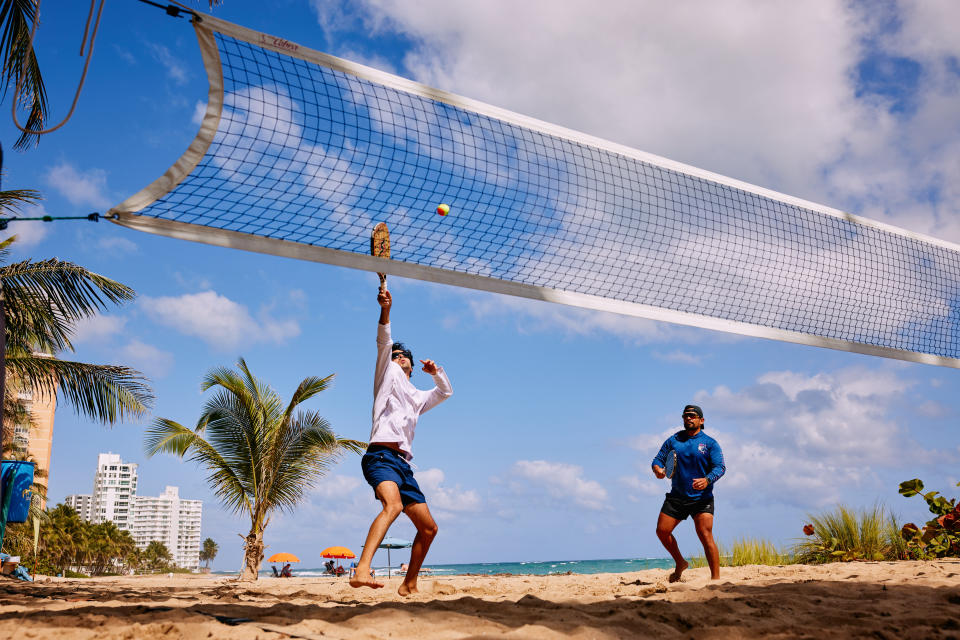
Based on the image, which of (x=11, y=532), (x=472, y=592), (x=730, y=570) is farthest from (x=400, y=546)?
(x=472, y=592)

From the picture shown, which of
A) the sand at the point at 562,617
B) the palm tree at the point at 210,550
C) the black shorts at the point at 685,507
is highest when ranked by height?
the black shorts at the point at 685,507

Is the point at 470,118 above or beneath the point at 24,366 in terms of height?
above

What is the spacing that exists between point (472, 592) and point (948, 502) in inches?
222

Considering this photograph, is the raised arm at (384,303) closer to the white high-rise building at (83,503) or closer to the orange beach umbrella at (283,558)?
the orange beach umbrella at (283,558)

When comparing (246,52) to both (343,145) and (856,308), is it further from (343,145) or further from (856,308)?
(856,308)

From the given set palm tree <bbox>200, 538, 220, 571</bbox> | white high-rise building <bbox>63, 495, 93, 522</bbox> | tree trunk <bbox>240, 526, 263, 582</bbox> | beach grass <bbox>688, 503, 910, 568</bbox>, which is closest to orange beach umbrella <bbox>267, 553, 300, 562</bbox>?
tree trunk <bbox>240, 526, 263, 582</bbox>

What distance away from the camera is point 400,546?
86.2ft

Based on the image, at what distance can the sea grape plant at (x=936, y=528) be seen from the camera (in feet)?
24.1

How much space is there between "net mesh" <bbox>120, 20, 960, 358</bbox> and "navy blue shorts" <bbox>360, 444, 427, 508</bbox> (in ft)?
4.61

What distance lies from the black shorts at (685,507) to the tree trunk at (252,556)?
898 cm

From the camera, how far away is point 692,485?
19.9 ft

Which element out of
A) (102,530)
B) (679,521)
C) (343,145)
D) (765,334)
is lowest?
(102,530)

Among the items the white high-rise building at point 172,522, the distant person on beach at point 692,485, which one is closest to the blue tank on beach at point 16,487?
the distant person on beach at point 692,485

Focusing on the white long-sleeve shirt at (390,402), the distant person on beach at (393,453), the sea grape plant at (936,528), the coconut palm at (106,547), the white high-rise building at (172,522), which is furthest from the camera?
the white high-rise building at (172,522)
